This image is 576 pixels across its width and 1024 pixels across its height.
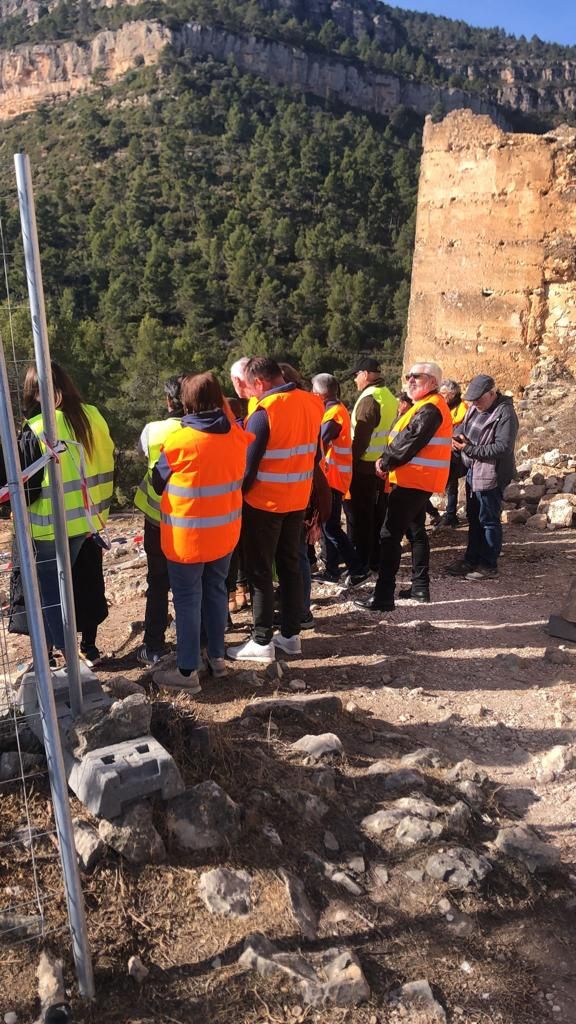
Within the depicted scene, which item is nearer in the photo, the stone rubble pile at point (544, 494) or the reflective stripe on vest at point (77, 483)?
the reflective stripe on vest at point (77, 483)

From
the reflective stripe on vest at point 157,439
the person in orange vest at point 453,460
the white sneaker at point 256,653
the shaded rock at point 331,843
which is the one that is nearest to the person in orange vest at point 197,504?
the reflective stripe on vest at point 157,439

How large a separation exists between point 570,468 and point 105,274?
36.0 meters

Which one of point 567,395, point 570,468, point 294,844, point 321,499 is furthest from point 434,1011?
point 567,395

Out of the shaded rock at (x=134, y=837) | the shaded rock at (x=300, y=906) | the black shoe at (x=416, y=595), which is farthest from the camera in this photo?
the black shoe at (x=416, y=595)

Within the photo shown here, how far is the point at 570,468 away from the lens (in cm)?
818

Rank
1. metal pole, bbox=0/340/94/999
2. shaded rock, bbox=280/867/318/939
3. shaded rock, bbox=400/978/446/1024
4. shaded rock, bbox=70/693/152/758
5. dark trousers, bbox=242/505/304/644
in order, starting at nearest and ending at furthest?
metal pole, bbox=0/340/94/999
shaded rock, bbox=400/978/446/1024
shaded rock, bbox=280/867/318/939
shaded rock, bbox=70/693/152/758
dark trousers, bbox=242/505/304/644

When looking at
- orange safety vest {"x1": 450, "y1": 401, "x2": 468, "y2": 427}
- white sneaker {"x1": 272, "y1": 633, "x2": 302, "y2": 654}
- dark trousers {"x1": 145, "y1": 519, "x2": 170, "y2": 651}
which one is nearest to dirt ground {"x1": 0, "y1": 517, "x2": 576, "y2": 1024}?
white sneaker {"x1": 272, "y1": 633, "x2": 302, "y2": 654}

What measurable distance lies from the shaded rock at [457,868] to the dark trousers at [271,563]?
74.3 inches

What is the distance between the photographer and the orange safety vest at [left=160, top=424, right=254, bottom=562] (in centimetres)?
333

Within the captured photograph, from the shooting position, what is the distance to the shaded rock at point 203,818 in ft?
7.80

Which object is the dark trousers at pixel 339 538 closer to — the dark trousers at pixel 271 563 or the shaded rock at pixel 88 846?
the dark trousers at pixel 271 563

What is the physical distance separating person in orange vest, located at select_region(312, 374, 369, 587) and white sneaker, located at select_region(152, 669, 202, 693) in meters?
1.71

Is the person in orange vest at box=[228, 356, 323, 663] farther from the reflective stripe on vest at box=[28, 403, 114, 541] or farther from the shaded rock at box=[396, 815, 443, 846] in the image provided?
the shaded rock at box=[396, 815, 443, 846]

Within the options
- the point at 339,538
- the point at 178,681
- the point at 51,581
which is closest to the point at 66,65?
the point at 339,538
